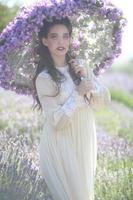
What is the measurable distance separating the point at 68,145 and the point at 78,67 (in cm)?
56

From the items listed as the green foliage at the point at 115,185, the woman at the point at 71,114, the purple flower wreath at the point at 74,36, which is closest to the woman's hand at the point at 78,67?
the woman at the point at 71,114

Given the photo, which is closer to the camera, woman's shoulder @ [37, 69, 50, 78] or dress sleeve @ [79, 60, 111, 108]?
woman's shoulder @ [37, 69, 50, 78]

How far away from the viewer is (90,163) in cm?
533

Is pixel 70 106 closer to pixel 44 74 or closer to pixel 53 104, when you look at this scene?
pixel 53 104

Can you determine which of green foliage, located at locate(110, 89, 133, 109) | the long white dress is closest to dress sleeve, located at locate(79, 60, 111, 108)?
the long white dress

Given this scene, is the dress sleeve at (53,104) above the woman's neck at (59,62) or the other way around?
the other way around

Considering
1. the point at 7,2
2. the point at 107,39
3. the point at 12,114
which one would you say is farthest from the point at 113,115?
the point at 107,39

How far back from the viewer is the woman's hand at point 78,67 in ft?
17.2

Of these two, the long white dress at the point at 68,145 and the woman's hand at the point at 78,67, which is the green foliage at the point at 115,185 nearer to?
the long white dress at the point at 68,145

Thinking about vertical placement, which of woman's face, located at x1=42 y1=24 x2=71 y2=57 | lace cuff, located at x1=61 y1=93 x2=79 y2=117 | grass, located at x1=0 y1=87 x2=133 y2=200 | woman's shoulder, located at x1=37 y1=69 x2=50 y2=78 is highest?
woman's face, located at x1=42 y1=24 x2=71 y2=57

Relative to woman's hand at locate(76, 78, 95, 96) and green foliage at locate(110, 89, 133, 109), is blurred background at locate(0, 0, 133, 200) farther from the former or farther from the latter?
green foliage at locate(110, 89, 133, 109)

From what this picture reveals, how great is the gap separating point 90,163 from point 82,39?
40.0 inches

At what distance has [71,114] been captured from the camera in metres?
5.07

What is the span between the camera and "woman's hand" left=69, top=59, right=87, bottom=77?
17.2 ft
